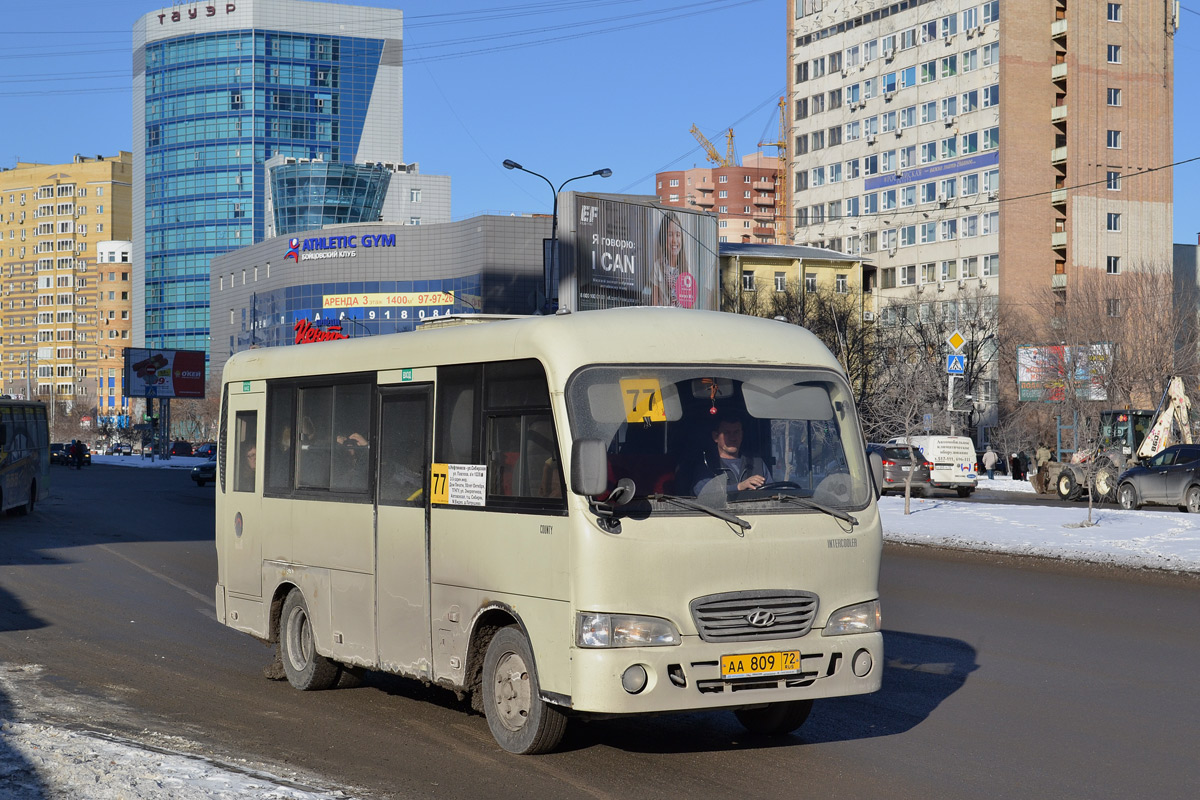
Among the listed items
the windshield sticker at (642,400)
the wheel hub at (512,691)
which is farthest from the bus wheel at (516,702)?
the windshield sticker at (642,400)

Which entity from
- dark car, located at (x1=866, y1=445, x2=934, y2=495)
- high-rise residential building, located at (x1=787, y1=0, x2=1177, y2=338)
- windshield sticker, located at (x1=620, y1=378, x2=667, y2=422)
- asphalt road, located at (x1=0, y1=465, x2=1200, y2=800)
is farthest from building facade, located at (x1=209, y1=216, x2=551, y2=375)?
windshield sticker, located at (x1=620, y1=378, x2=667, y2=422)

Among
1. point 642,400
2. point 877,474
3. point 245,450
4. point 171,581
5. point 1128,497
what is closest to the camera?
point 642,400

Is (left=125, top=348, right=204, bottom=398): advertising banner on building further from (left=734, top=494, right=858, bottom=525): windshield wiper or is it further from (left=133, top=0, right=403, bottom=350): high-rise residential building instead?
(left=734, top=494, right=858, bottom=525): windshield wiper

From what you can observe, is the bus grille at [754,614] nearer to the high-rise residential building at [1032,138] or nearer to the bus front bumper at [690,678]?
the bus front bumper at [690,678]

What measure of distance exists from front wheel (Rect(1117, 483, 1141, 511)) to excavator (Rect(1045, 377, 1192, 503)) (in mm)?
638

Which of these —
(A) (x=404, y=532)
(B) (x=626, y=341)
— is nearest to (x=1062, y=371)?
(A) (x=404, y=532)

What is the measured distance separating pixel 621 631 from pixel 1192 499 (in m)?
26.6

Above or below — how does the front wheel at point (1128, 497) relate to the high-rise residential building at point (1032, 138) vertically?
below

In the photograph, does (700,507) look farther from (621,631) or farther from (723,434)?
(621,631)

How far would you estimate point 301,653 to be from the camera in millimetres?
9898

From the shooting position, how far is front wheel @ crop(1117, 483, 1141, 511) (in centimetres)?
3184

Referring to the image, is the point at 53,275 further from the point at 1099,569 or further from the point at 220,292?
the point at 1099,569

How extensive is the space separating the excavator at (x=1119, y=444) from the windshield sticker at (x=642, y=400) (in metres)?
26.2

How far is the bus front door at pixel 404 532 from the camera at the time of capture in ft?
27.5
